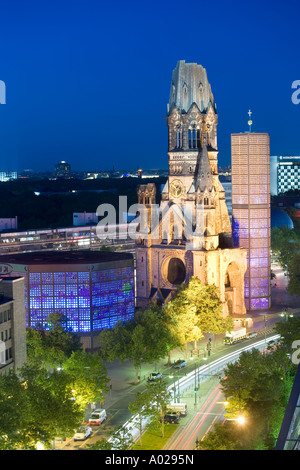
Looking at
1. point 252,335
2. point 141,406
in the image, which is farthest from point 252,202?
point 141,406

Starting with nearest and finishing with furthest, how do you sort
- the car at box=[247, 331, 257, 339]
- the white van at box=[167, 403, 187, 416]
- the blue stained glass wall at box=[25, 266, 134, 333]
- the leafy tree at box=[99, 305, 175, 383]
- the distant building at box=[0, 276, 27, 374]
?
the distant building at box=[0, 276, 27, 374] < the white van at box=[167, 403, 187, 416] < the leafy tree at box=[99, 305, 175, 383] < the blue stained glass wall at box=[25, 266, 134, 333] < the car at box=[247, 331, 257, 339]

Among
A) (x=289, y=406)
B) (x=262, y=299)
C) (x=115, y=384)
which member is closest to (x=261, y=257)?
(x=262, y=299)

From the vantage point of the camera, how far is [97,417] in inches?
2837

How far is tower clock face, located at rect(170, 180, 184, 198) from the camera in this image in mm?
113438

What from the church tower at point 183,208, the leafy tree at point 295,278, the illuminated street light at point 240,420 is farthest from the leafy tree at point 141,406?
the leafy tree at point 295,278

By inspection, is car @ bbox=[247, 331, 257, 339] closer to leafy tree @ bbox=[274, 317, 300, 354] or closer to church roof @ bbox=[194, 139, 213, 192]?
leafy tree @ bbox=[274, 317, 300, 354]

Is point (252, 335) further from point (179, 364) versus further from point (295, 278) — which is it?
point (295, 278)

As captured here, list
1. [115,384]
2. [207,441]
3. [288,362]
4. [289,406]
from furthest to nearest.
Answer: [115,384] < [288,362] < [207,441] < [289,406]

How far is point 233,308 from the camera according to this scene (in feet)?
373

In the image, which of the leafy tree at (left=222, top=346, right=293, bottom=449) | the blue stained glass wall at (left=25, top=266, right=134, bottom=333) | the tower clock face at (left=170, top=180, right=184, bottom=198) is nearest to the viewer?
the leafy tree at (left=222, top=346, right=293, bottom=449)

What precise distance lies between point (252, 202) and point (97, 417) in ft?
171

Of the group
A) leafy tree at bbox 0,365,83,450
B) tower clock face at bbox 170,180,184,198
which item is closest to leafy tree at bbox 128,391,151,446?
leafy tree at bbox 0,365,83,450

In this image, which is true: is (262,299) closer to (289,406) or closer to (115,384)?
(115,384)
